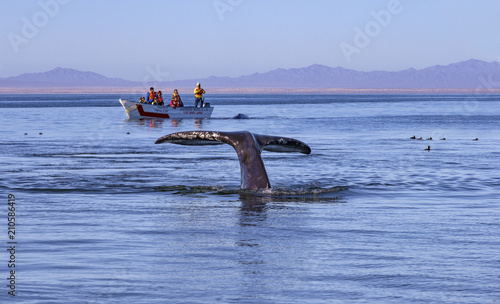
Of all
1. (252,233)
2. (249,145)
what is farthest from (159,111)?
(252,233)

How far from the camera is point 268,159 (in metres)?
28.6

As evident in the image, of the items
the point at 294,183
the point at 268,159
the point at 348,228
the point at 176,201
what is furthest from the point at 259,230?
the point at 268,159

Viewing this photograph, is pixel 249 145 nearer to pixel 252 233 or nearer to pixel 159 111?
pixel 252 233

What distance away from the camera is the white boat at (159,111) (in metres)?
64.4

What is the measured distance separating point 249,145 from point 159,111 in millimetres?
48297

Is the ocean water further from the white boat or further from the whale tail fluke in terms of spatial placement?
the white boat

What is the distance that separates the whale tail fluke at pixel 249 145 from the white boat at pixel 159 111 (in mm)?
46704

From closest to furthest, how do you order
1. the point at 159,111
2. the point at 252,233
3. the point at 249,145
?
1. the point at 252,233
2. the point at 249,145
3. the point at 159,111

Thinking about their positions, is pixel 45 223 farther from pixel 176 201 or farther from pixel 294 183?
pixel 294 183

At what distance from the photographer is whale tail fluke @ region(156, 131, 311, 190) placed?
16.8 meters

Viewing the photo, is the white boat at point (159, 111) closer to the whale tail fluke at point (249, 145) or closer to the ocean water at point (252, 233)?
the ocean water at point (252, 233)

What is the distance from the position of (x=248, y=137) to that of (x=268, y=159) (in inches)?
446

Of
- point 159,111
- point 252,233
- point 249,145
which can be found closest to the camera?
point 252,233

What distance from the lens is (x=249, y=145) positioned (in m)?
17.1
